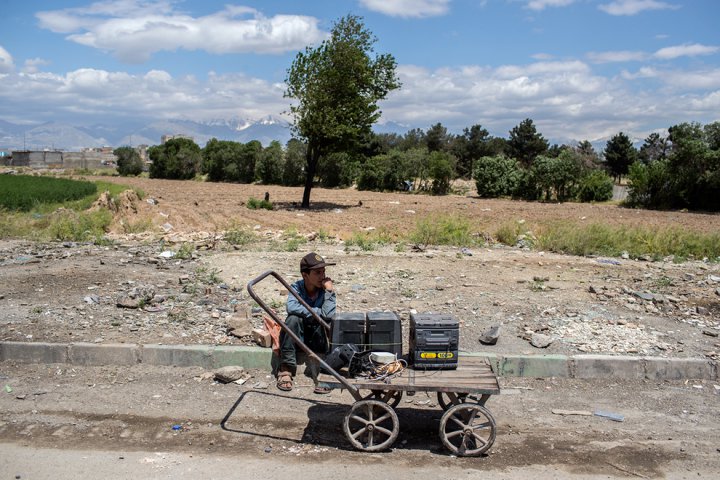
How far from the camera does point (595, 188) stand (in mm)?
37250

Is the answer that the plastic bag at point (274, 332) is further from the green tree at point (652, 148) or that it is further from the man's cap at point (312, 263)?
the green tree at point (652, 148)

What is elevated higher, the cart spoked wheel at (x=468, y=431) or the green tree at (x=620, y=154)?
the green tree at (x=620, y=154)

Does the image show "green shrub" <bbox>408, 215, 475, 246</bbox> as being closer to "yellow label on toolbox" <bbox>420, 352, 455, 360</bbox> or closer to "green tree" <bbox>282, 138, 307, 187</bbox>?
"yellow label on toolbox" <bbox>420, 352, 455, 360</bbox>

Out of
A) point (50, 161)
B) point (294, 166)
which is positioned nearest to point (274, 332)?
point (294, 166)

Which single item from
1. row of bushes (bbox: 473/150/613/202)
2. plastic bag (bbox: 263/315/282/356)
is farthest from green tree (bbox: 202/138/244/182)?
plastic bag (bbox: 263/315/282/356)

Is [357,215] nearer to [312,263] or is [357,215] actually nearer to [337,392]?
[337,392]

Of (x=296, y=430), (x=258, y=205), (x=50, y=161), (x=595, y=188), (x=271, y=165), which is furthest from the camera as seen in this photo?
(x=50, y=161)

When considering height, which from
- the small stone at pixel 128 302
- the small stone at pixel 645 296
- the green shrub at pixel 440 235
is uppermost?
the green shrub at pixel 440 235

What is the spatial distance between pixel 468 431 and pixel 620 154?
5968cm

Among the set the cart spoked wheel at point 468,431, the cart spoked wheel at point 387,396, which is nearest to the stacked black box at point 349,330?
the cart spoked wheel at point 387,396

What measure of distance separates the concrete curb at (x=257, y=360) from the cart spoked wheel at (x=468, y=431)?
→ 1.67 m

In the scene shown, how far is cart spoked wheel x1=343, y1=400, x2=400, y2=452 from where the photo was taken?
4.81m

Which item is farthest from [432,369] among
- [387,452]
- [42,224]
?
[42,224]

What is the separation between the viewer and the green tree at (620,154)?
190ft
